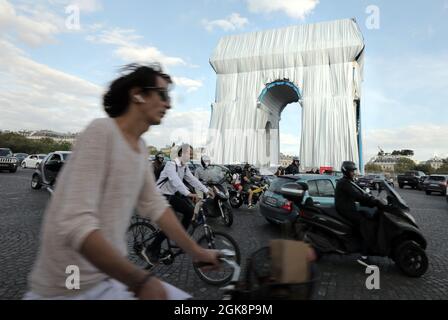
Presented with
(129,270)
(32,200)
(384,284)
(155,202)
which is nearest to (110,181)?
(129,270)

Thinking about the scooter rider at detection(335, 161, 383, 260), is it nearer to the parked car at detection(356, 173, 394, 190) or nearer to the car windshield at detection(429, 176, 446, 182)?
the parked car at detection(356, 173, 394, 190)

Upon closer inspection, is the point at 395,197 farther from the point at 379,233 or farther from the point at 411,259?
the point at 411,259

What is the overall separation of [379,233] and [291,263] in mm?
3867

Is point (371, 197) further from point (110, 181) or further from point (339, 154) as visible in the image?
point (339, 154)

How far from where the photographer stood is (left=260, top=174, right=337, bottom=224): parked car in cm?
702

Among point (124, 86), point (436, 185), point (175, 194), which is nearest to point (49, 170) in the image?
point (175, 194)

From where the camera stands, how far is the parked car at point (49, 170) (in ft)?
40.8

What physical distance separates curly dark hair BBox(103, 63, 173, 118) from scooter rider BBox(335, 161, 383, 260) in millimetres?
4140

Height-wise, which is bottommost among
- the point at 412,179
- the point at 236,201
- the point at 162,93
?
the point at 236,201

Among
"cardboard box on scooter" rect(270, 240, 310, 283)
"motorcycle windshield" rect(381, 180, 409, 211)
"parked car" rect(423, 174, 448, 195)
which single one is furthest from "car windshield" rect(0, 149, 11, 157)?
"parked car" rect(423, 174, 448, 195)

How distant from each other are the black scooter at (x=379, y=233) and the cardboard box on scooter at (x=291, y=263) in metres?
3.38

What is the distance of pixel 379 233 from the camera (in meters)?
4.64

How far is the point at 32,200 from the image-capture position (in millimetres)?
10773
